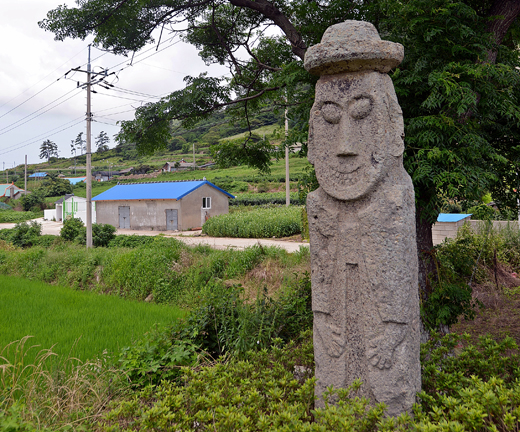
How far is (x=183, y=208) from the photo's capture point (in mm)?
22219

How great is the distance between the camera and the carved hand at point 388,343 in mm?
2707

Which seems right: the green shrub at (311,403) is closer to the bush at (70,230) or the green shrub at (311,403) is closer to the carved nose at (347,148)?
the carved nose at (347,148)

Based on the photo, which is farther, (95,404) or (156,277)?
(156,277)

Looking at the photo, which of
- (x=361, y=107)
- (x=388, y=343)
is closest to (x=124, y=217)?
(x=361, y=107)

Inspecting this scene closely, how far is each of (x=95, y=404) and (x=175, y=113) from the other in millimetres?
5256

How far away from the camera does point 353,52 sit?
272 cm

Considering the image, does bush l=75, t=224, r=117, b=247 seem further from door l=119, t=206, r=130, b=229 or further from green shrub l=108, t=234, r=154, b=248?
door l=119, t=206, r=130, b=229

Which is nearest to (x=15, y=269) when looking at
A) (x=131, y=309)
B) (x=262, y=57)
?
(x=131, y=309)

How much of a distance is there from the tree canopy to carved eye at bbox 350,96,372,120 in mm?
1325

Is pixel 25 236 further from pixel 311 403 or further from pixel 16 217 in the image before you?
pixel 16 217

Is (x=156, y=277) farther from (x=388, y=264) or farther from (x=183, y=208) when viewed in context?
(x=183, y=208)

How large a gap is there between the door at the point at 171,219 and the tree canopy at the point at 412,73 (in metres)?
14.7

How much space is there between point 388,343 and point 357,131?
1.60 meters

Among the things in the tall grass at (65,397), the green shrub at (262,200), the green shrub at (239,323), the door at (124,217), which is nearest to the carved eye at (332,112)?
the green shrub at (239,323)
